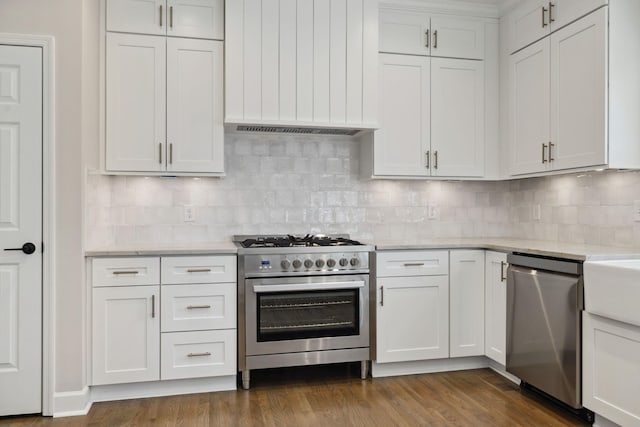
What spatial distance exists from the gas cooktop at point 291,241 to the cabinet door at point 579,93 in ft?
4.81

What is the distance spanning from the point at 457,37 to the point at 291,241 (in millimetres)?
2012

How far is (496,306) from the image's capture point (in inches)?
130

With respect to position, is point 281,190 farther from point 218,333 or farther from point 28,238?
point 28,238

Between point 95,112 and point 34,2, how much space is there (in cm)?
67

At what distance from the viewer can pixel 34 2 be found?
2.67 m

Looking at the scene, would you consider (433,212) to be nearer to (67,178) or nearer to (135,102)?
(135,102)

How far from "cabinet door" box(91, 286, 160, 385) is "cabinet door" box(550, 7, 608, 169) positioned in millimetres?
2708

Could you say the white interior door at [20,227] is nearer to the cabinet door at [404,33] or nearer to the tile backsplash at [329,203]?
the tile backsplash at [329,203]

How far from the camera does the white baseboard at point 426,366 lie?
3324mm

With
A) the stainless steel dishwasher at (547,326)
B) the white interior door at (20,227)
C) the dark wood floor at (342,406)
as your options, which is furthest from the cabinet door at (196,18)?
the stainless steel dishwasher at (547,326)

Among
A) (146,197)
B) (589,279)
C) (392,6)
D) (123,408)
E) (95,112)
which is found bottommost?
(123,408)

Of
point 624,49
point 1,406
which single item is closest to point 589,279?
point 624,49

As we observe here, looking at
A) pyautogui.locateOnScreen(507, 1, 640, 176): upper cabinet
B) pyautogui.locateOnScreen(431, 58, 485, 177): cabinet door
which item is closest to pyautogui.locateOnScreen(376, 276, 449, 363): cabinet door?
pyautogui.locateOnScreen(431, 58, 485, 177): cabinet door

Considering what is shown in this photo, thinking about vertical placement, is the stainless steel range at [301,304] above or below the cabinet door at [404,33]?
below
